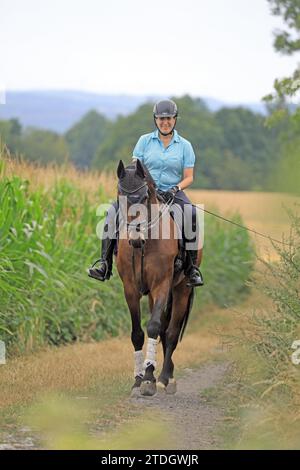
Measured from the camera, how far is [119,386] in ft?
36.5

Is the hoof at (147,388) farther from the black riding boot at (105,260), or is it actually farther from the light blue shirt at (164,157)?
the light blue shirt at (164,157)

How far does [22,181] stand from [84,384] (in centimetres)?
481

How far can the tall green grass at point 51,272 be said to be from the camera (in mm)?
13445

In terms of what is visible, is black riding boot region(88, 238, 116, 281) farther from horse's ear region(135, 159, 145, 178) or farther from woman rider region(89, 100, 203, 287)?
horse's ear region(135, 159, 145, 178)

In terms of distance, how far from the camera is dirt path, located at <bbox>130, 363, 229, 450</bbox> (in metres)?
8.29

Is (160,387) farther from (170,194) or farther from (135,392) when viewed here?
(170,194)

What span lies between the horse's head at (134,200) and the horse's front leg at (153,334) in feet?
2.56

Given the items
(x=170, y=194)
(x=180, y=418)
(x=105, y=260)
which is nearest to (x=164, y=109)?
(x=170, y=194)

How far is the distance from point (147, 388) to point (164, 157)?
250cm

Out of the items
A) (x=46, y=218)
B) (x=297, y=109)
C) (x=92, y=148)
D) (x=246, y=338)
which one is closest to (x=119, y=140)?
(x=92, y=148)

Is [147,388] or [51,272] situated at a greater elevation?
[51,272]

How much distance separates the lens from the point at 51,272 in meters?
14.5

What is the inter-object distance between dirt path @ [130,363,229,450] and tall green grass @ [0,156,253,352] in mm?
2448

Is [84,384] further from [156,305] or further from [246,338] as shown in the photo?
[246,338]
